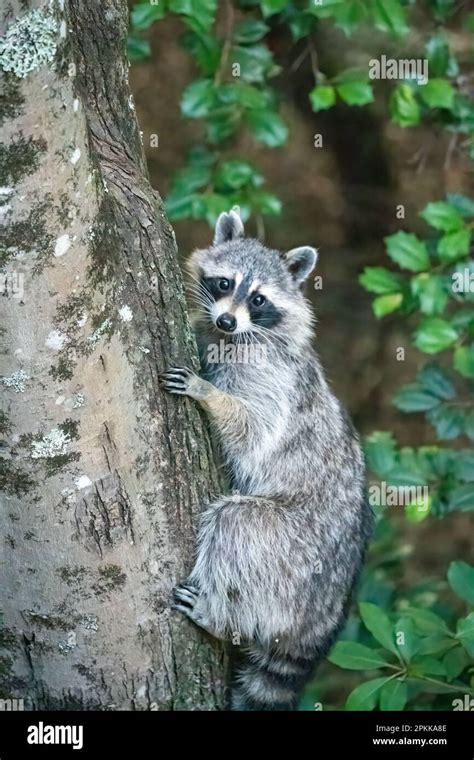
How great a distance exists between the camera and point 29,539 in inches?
103

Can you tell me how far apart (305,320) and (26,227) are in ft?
6.86

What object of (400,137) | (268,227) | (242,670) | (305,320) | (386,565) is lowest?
(242,670)

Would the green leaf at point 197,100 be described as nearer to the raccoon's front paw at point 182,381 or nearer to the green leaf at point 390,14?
the green leaf at point 390,14

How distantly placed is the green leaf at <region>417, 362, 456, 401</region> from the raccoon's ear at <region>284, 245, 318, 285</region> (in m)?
0.77

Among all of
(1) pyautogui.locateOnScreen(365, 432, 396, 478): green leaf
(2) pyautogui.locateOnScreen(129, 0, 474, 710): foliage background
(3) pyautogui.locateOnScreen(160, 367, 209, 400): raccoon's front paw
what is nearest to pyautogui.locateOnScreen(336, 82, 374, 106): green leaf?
(2) pyautogui.locateOnScreen(129, 0, 474, 710): foliage background

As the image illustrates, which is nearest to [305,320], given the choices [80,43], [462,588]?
[462,588]

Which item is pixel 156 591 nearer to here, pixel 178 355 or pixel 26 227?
pixel 178 355

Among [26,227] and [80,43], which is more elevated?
[80,43]

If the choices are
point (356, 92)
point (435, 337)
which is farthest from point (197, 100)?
point (435, 337)

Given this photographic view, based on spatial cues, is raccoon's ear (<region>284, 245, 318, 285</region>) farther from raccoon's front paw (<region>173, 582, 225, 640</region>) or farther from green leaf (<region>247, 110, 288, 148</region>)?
raccoon's front paw (<region>173, 582, 225, 640</region>)

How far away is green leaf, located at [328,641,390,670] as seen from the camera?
11.5 ft

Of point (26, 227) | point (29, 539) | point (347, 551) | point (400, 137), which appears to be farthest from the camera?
point (400, 137)

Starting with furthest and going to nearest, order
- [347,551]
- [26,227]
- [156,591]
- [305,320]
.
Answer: [305,320], [347,551], [156,591], [26,227]

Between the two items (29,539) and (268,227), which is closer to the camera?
(29,539)
